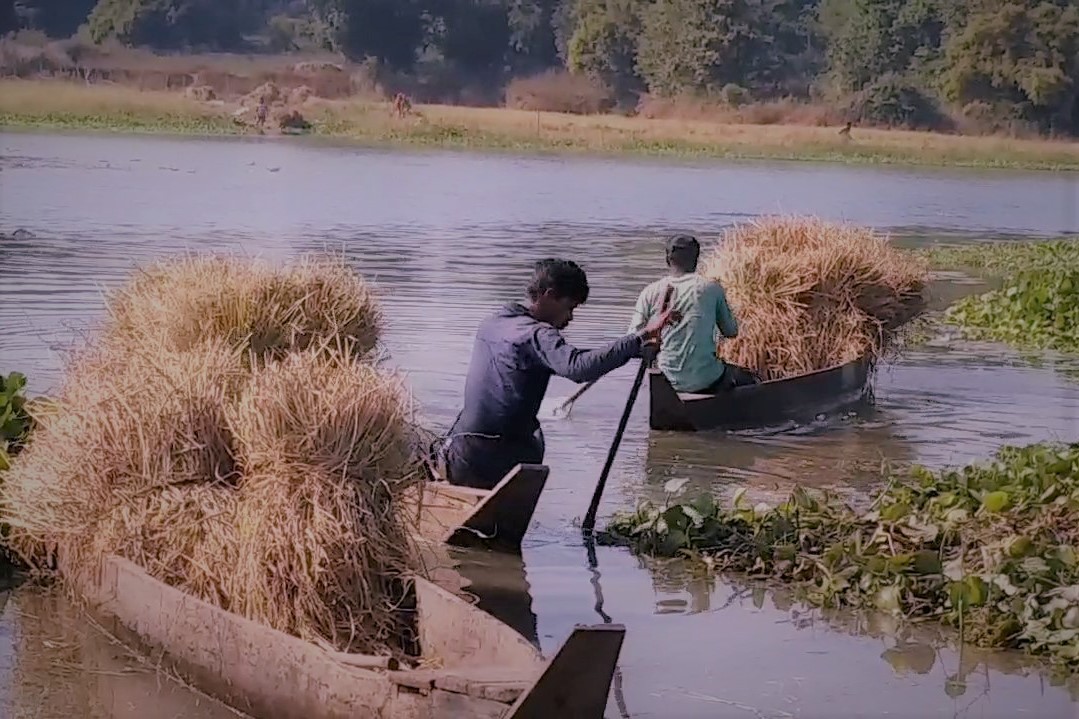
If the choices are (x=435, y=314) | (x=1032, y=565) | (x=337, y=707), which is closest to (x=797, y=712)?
(x=1032, y=565)

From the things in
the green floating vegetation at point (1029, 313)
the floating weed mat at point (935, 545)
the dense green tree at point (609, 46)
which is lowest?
the green floating vegetation at point (1029, 313)

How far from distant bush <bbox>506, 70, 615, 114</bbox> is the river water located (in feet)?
36.9

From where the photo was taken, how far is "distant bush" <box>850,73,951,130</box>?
158 ft

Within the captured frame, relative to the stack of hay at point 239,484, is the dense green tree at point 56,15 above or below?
above

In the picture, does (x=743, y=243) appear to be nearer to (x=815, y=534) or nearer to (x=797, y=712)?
(x=815, y=534)

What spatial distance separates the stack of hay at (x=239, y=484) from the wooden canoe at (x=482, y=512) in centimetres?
79

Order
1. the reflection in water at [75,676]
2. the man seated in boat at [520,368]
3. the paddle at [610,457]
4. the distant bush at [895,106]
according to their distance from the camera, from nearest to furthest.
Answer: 1. the reflection in water at [75,676]
2. the man seated in boat at [520,368]
3. the paddle at [610,457]
4. the distant bush at [895,106]

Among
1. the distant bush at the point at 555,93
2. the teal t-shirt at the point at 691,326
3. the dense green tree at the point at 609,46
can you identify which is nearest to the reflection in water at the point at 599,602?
the teal t-shirt at the point at 691,326

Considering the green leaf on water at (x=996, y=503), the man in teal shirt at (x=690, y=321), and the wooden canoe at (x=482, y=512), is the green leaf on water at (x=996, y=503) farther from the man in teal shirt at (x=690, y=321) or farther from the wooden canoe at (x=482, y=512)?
the man in teal shirt at (x=690, y=321)

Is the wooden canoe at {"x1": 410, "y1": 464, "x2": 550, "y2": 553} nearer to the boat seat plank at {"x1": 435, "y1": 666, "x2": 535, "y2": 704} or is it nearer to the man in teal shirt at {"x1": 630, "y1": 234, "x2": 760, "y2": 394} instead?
the boat seat plank at {"x1": 435, "y1": 666, "x2": 535, "y2": 704}

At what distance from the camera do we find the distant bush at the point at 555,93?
5097 centimetres

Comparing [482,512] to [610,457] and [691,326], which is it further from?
[691,326]

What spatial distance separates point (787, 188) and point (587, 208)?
903 cm

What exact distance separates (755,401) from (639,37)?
135 feet
